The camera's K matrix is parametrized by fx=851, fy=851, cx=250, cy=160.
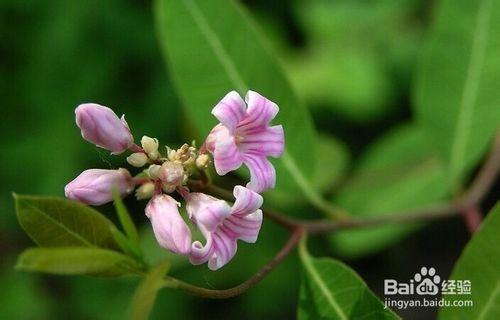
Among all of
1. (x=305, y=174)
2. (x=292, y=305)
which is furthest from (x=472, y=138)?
(x=292, y=305)

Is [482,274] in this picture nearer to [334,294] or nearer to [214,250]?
[334,294]

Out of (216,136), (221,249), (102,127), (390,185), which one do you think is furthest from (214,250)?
(390,185)

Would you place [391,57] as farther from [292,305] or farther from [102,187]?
[102,187]

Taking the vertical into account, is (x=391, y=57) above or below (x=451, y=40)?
below

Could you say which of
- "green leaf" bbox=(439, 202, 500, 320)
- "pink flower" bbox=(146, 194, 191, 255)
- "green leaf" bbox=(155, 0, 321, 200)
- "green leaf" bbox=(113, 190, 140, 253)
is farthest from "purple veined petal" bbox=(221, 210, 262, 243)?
"green leaf" bbox=(155, 0, 321, 200)

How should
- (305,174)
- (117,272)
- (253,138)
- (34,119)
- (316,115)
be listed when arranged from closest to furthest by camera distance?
(117,272) < (253,138) < (305,174) < (34,119) < (316,115)

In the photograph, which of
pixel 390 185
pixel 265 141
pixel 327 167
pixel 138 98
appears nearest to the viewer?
pixel 265 141

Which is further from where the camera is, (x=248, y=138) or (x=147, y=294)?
(x=248, y=138)
